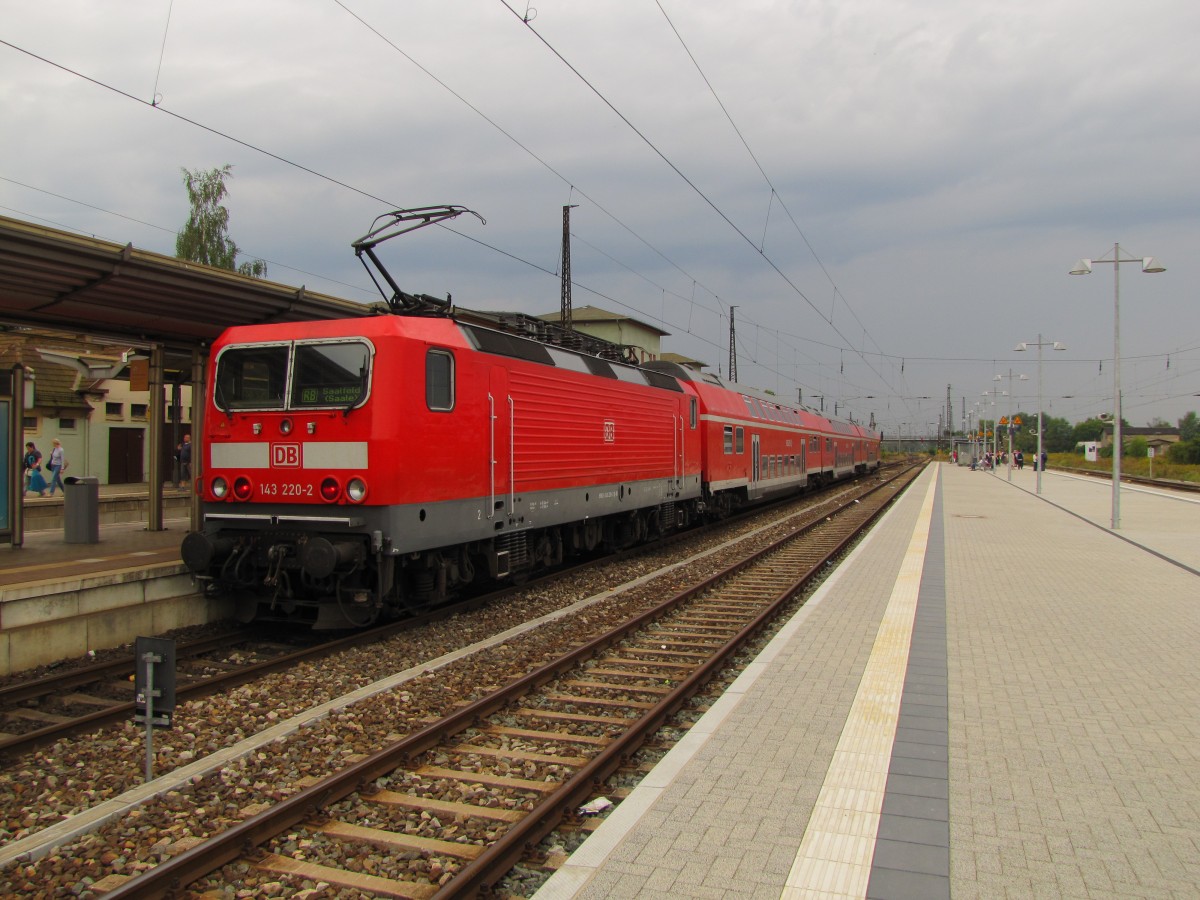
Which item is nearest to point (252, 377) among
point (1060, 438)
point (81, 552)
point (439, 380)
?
point (439, 380)

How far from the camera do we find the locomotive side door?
10109 mm

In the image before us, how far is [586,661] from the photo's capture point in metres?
8.20

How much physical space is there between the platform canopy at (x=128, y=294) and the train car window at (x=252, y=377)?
49.0 inches

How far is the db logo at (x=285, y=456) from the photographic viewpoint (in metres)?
8.72

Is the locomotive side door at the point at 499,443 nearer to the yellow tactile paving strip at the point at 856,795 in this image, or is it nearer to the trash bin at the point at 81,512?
the yellow tactile paving strip at the point at 856,795

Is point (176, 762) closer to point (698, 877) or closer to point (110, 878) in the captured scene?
point (110, 878)

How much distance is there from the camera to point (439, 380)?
9117mm

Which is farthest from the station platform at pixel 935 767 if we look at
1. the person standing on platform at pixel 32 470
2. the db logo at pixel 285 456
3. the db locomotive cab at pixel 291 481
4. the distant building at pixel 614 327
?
the distant building at pixel 614 327

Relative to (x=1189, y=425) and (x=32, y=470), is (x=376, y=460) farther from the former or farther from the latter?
(x=1189, y=425)

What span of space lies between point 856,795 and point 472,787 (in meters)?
2.25

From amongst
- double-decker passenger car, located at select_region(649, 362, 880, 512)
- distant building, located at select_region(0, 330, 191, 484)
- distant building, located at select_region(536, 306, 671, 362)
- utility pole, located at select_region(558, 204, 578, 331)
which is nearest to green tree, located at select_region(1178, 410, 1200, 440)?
distant building, located at select_region(536, 306, 671, 362)

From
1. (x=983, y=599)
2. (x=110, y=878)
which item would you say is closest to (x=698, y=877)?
(x=110, y=878)

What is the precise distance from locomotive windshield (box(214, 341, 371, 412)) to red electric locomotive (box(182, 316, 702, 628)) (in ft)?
0.05

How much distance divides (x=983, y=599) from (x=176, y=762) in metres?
9.10
